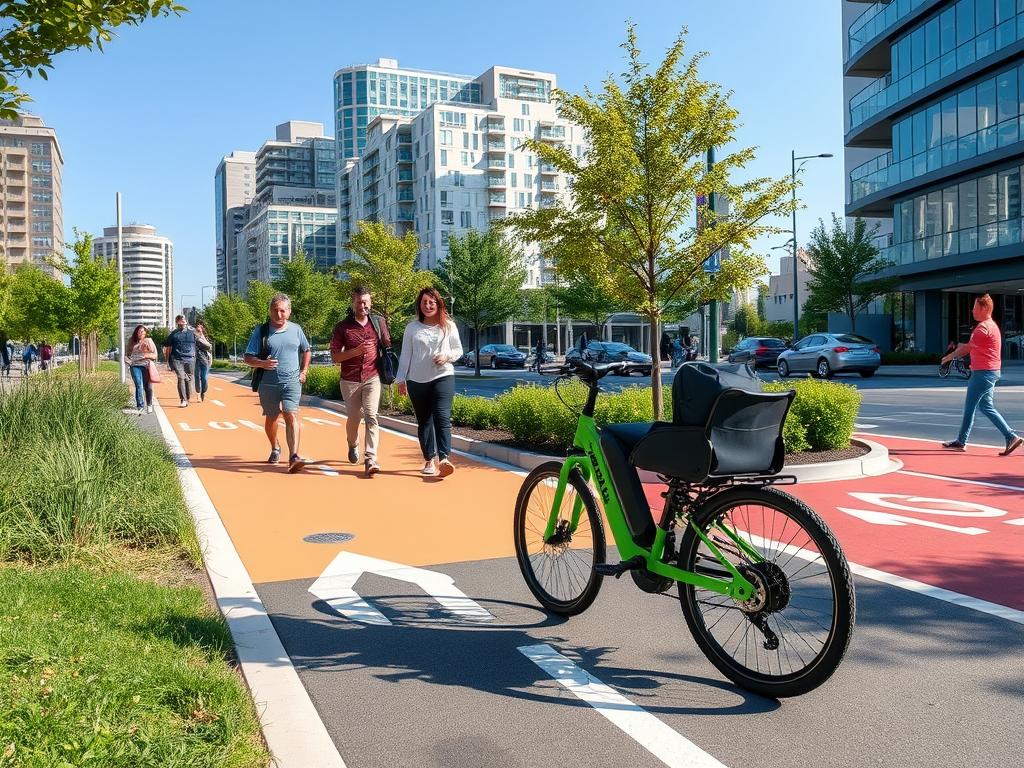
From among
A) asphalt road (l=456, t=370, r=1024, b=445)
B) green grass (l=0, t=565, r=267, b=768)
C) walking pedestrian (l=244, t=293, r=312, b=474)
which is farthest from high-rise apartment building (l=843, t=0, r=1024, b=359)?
green grass (l=0, t=565, r=267, b=768)

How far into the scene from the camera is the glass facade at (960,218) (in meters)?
32.1

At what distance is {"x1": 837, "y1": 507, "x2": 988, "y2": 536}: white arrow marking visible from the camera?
6570 millimetres

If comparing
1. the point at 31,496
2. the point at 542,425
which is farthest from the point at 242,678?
the point at 542,425

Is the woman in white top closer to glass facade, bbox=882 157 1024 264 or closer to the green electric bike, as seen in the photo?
the green electric bike

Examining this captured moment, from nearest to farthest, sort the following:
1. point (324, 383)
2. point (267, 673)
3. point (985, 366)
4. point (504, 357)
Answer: point (267, 673) → point (985, 366) → point (324, 383) → point (504, 357)

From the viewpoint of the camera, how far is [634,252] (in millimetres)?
Answer: 11672

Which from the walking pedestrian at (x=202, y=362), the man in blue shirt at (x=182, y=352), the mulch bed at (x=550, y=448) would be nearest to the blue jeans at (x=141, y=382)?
the man in blue shirt at (x=182, y=352)

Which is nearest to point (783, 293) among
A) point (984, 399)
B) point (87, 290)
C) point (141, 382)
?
point (87, 290)

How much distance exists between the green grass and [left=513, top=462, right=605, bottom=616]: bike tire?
5.41 ft

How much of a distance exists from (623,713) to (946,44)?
126ft

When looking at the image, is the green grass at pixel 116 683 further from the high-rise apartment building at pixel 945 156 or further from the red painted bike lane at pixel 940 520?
the high-rise apartment building at pixel 945 156

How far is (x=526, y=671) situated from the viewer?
393 cm

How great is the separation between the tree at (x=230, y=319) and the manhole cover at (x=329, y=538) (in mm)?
62639

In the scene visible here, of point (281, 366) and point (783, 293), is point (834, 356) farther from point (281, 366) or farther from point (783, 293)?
point (783, 293)
